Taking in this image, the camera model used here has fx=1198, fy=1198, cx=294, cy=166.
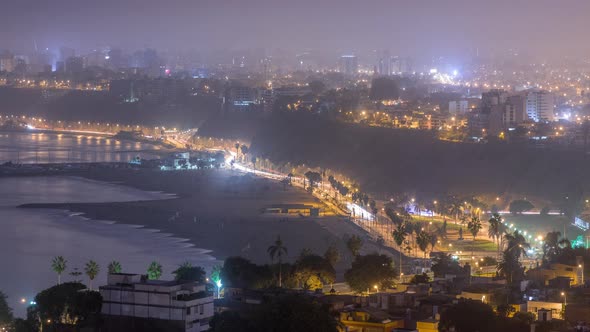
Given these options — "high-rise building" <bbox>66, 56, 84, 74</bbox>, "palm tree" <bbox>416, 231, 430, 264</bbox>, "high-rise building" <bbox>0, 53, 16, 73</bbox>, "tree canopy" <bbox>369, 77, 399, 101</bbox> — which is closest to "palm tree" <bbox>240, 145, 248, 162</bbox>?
"tree canopy" <bbox>369, 77, 399, 101</bbox>

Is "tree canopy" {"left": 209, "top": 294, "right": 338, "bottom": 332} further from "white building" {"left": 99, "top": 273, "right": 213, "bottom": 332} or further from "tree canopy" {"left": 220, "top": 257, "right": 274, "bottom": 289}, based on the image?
"tree canopy" {"left": 220, "top": 257, "right": 274, "bottom": 289}

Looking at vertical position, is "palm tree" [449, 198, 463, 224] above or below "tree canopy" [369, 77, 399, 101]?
below

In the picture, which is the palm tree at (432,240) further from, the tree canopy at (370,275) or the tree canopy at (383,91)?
the tree canopy at (383,91)

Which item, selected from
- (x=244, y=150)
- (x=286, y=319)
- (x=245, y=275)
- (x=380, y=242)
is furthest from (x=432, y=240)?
(x=244, y=150)

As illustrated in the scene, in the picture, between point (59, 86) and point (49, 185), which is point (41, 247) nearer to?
point (49, 185)

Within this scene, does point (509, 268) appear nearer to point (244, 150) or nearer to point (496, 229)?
point (496, 229)

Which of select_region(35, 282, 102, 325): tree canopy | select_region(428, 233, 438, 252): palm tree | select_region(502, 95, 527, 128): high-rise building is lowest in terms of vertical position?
select_region(35, 282, 102, 325): tree canopy
